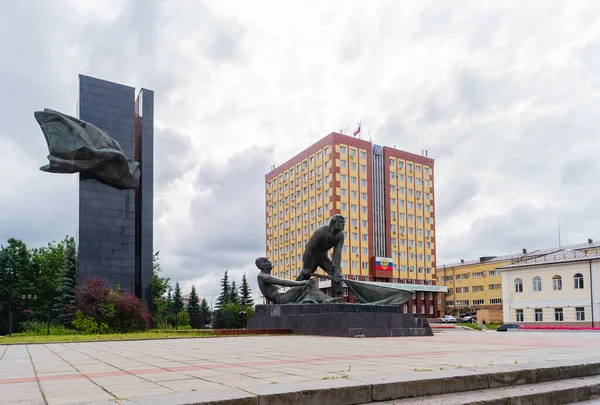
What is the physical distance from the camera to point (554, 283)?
4472 centimetres

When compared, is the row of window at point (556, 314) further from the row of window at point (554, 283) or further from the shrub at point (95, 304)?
the shrub at point (95, 304)

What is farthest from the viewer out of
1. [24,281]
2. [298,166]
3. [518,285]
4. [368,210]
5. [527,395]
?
[298,166]

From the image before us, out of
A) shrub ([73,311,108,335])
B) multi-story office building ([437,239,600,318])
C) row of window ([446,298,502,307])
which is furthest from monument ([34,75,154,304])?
row of window ([446,298,502,307])

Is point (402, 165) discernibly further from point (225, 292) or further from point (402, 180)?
point (225, 292)

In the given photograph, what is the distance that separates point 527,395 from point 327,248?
45.3 ft

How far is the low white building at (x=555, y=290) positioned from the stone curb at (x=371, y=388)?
40880mm

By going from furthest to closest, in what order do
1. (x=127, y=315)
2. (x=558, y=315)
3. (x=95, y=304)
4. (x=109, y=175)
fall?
1. (x=558, y=315)
2. (x=109, y=175)
3. (x=127, y=315)
4. (x=95, y=304)

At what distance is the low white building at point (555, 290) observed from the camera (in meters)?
41.9

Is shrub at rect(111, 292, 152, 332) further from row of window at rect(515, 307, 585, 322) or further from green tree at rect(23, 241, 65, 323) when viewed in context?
row of window at rect(515, 307, 585, 322)

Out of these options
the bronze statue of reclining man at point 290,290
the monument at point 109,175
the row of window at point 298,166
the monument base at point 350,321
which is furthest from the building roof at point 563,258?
the monument at point 109,175

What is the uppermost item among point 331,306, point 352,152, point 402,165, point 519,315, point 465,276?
point 352,152

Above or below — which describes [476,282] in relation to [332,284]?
below

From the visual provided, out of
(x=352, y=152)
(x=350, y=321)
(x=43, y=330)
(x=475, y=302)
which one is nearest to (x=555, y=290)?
(x=352, y=152)

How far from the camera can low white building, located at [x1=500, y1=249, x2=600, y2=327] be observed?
138ft
